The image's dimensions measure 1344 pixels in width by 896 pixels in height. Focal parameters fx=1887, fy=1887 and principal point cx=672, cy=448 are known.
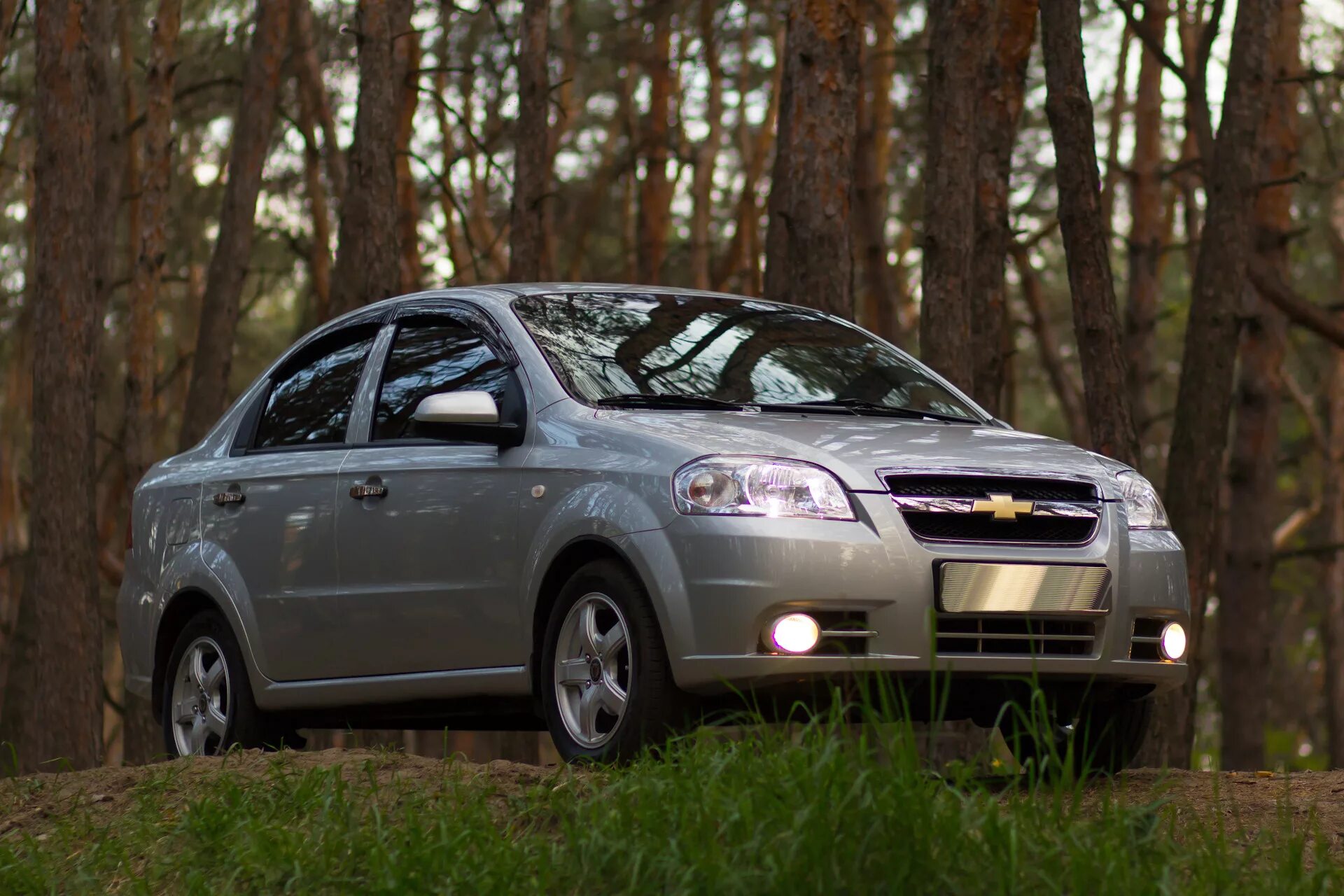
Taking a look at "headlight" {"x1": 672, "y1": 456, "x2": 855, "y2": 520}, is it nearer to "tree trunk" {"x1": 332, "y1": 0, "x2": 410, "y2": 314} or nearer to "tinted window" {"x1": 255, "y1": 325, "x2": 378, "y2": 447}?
"tinted window" {"x1": 255, "y1": 325, "x2": 378, "y2": 447}

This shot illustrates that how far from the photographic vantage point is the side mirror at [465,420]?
6.27m

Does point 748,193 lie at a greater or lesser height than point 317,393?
greater

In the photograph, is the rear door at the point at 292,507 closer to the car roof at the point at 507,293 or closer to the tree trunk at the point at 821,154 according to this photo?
the car roof at the point at 507,293

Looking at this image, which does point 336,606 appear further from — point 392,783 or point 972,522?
point 972,522

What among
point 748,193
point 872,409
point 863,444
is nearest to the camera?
point 863,444

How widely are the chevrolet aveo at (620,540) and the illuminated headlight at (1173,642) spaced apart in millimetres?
15

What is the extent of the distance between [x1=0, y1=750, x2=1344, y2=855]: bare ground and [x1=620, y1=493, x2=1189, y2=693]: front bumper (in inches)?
20.6

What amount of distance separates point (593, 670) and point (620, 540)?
1.56 feet

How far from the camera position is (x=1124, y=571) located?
603 cm

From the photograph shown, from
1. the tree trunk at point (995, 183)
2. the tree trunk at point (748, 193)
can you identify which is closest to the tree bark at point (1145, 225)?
the tree trunk at point (748, 193)

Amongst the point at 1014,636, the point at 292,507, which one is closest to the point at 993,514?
the point at 1014,636

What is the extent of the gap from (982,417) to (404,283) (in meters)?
14.2

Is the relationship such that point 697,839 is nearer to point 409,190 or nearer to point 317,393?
point 317,393

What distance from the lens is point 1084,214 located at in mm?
11523
